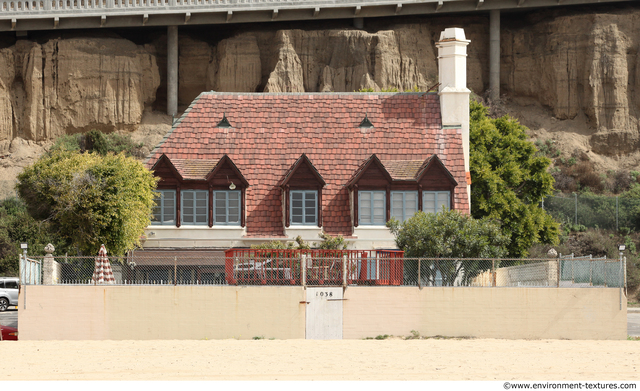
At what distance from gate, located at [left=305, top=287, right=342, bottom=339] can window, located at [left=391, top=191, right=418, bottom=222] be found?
25.3 ft

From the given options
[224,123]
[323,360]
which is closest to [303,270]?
[323,360]

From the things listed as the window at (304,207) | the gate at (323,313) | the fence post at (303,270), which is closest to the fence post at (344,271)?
the gate at (323,313)

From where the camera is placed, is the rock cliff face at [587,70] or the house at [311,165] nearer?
the house at [311,165]

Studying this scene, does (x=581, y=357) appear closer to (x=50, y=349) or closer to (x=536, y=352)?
(x=536, y=352)

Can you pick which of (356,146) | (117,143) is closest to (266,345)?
(356,146)

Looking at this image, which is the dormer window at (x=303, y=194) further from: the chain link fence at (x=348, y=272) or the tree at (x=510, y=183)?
the tree at (x=510, y=183)

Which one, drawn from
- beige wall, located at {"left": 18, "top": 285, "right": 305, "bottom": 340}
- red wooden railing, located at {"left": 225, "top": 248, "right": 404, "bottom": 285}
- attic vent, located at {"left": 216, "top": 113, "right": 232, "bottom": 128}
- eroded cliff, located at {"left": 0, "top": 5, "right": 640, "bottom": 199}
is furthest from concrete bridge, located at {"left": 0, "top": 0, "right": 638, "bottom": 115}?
beige wall, located at {"left": 18, "top": 285, "right": 305, "bottom": 340}

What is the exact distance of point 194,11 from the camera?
5672cm

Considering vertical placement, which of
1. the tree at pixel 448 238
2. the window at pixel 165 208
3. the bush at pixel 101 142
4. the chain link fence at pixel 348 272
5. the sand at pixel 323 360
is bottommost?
the sand at pixel 323 360

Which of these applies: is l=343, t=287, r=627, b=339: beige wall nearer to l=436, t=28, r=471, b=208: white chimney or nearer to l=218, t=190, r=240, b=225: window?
l=218, t=190, r=240, b=225: window

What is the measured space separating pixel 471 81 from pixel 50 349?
40555 millimetres

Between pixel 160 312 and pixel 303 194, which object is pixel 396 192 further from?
pixel 160 312

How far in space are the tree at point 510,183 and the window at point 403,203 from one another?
20.5 ft

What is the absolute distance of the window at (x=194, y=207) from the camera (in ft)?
113
